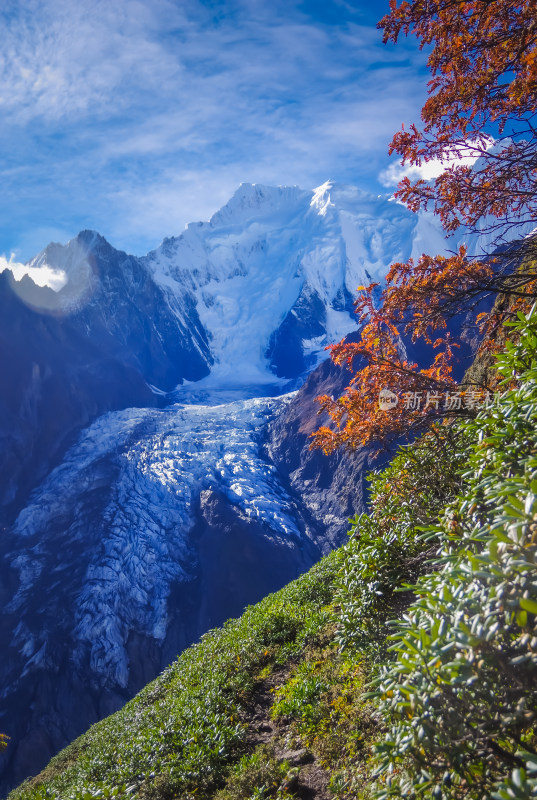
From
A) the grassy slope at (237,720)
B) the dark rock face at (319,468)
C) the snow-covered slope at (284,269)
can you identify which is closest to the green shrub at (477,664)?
the grassy slope at (237,720)

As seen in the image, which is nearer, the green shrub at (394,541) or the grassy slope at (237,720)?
the green shrub at (394,541)

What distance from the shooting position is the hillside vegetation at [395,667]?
2148 mm

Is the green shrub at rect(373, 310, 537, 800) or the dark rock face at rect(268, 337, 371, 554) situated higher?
the dark rock face at rect(268, 337, 371, 554)

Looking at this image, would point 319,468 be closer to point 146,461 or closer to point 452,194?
point 146,461

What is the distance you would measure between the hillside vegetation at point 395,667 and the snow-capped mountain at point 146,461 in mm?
37174

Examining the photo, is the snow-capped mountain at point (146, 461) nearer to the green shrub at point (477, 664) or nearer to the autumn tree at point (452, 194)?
the autumn tree at point (452, 194)

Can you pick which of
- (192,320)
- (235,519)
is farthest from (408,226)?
(235,519)

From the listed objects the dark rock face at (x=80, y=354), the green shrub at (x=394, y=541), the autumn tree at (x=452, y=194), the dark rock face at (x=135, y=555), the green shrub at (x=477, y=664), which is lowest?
the green shrub at (x=477, y=664)

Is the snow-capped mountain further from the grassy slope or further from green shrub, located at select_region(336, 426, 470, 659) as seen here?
green shrub, located at select_region(336, 426, 470, 659)

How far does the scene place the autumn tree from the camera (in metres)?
5.39

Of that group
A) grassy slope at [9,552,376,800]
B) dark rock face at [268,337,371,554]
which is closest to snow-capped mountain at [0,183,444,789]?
dark rock face at [268,337,371,554]

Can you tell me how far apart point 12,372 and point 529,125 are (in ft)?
284

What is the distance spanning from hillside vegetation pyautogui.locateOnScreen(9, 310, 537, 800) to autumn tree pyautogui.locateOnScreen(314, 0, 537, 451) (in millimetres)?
1231

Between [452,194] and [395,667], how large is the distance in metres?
6.63
